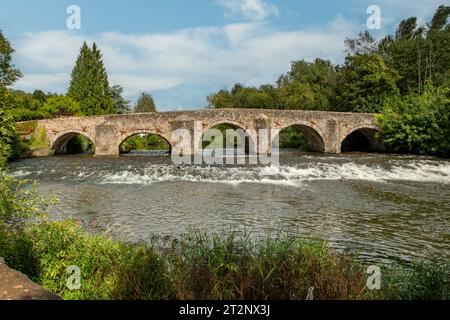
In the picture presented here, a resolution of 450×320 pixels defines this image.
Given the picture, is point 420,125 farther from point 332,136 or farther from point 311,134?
point 311,134

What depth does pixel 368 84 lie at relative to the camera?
110 ft

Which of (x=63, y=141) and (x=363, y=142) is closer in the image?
(x=63, y=141)

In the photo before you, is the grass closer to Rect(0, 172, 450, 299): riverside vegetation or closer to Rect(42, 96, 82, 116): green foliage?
Rect(0, 172, 450, 299): riverside vegetation

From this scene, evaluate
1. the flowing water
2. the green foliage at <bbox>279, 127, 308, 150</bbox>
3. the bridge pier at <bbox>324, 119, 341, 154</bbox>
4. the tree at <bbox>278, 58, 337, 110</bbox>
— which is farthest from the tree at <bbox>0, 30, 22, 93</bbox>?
the tree at <bbox>278, 58, 337, 110</bbox>

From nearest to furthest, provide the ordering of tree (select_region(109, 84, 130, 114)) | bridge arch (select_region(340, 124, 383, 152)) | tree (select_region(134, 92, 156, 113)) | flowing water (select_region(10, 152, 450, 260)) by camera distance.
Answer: flowing water (select_region(10, 152, 450, 260)), bridge arch (select_region(340, 124, 383, 152)), tree (select_region(109, 84, 130, 114)), tree (select_region(134, 92, 156, 113))

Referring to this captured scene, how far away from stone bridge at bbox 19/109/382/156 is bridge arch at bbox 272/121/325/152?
0.07 meters

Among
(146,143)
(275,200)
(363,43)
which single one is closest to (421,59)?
(363,43)

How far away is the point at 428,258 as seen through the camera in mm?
6586

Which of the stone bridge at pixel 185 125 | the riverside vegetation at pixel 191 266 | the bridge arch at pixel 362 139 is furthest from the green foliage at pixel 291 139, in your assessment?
the riverside vegetation at pixel 191 266

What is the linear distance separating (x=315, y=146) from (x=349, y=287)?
27.1 meters

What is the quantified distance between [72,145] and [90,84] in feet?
55.8

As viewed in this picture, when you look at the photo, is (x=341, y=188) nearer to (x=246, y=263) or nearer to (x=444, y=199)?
(x=444, y=199)

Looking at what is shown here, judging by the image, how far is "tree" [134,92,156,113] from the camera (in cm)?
6736

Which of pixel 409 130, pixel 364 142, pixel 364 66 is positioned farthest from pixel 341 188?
pixel 364 66
